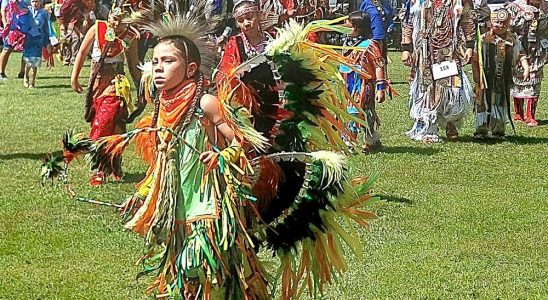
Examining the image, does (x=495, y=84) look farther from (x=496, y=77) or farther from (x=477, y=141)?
(x=477, y=141)

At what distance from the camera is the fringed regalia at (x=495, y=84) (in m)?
10.6

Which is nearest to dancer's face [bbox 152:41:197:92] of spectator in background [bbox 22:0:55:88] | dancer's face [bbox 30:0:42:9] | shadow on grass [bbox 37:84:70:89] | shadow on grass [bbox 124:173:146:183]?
shadow on grass [bbox 124:173:146:183]

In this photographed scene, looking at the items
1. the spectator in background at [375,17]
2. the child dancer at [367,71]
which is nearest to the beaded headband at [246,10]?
the child dancer at [367,71]

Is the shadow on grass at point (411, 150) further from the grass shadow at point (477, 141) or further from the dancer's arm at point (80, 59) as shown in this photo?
the dancer's arm at point (80, 59)

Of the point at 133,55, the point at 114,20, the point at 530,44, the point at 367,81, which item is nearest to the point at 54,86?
the point at 530,44

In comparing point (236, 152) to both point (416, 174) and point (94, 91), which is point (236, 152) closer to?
point (94, 91)

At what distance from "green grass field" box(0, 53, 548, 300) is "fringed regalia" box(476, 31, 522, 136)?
0.28 m

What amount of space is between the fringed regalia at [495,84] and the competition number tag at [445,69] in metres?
0.73

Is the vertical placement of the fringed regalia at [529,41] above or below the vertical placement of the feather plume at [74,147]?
below

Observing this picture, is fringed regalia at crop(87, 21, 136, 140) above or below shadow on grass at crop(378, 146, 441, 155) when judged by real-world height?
above

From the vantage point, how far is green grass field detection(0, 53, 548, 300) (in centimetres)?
537

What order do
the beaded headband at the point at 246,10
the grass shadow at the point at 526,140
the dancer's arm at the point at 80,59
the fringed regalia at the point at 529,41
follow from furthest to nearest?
the fringed regalia at the point at 529,41
the grass shadow at the point at 526,140
the dancer's arm at the point at 80,59
the beaded headband at the point at 246,10

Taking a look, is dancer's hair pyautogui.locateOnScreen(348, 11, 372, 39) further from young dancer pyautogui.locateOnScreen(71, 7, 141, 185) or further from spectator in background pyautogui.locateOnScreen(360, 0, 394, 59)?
young dancer pyautogui.locateOnScreen(71, 7, 141, 185)

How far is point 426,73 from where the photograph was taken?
10.2 m
